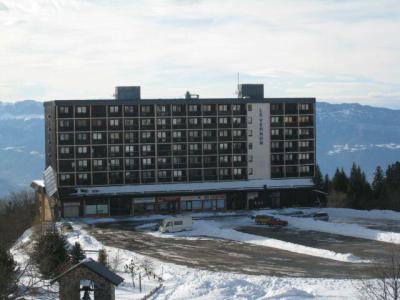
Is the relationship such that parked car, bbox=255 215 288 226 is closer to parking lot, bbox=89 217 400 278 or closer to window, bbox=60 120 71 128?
parking lot, bbox=89 217 400 278

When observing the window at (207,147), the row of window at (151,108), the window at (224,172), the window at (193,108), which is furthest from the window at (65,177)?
the window at (224,172)

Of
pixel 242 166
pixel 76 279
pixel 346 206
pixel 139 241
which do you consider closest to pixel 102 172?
pixel 242 166

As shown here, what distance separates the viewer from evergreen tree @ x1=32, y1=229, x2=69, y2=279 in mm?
46281

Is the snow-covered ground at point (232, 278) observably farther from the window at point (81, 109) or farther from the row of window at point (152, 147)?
the window at point (81, 109)

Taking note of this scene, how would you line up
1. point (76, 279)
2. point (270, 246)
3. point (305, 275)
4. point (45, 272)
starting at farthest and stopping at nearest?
1. point (270, 246)
2. point (305, 275)
3. point (45, 272)
4. point (76, 279)

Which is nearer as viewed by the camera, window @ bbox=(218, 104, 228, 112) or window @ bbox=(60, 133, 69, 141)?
window @ bbox=(60, 133, 69, 141)

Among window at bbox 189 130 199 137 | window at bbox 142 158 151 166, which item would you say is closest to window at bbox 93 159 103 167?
window at bbox 142 158 151 166

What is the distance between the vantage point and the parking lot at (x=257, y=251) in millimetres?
58625

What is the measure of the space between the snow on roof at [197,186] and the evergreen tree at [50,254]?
196 feet

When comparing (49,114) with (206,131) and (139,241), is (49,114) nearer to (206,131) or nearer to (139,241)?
(206,131)

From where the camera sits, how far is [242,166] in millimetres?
118938

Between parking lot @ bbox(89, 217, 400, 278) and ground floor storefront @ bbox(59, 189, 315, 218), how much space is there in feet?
51.9

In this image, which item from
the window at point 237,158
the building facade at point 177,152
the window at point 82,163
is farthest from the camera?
the window at point 237,158

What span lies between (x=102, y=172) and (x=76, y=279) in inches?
3232
